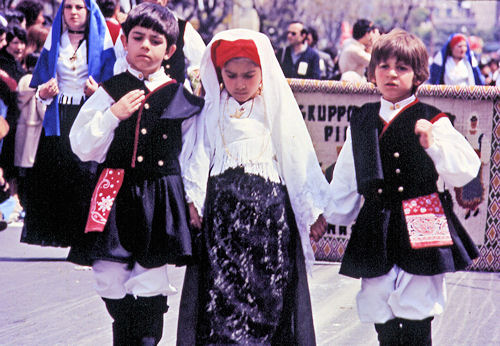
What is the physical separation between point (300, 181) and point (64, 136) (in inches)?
129

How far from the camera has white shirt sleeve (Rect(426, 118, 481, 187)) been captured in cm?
414

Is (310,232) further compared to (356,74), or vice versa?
(356,74)

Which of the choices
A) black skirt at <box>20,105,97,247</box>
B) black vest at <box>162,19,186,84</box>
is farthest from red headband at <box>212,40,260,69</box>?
black skirt at <box>20,105,97,247</box>

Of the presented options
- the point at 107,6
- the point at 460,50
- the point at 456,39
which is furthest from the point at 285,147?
the point at 456,39

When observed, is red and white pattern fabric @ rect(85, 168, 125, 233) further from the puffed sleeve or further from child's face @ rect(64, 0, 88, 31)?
child's face @ rect(64, 0, 88, 31)

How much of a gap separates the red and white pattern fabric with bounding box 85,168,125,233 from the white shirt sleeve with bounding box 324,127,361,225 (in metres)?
0.99

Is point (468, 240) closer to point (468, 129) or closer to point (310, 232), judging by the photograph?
point (310, 232)

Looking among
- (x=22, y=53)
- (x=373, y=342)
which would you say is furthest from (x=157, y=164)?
(x=22, y=53)

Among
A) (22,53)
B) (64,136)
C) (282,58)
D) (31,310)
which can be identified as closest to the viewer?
(31,310)

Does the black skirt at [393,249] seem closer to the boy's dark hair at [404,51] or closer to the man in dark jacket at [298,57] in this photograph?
the boy's dark hair at [404,51]

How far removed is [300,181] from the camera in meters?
4.30

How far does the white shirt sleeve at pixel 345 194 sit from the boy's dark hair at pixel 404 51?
416mm

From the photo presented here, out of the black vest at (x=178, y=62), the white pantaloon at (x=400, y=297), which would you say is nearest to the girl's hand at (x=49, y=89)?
the black vest at (x=178, y=62)

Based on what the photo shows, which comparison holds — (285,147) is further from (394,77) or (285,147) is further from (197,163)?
(394,77)
